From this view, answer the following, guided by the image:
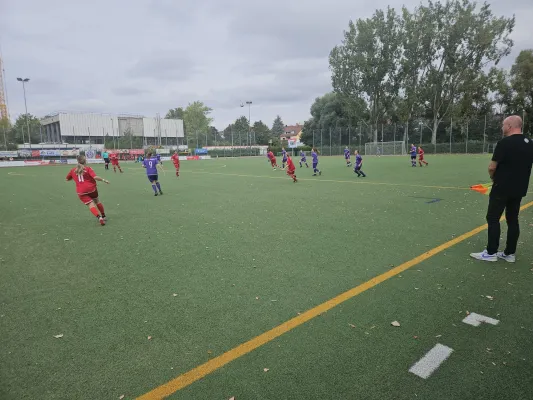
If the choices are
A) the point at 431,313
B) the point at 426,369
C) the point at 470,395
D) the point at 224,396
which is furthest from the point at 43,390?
the point at 431,313

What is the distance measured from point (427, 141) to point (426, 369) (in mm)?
50953

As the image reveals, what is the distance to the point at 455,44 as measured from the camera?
42.5 meters

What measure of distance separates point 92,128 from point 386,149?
5492 centimetres

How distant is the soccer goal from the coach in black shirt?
4552cm

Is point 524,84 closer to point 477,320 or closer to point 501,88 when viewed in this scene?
point 501,88

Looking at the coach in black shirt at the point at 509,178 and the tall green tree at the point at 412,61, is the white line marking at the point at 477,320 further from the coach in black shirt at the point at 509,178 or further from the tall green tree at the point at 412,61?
the tall green tree at the point at 412,61

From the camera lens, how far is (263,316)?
138 inches

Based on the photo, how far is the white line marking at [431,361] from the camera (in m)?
2.61

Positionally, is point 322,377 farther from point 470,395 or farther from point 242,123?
point 242,123

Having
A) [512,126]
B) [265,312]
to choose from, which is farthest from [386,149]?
[265,312]

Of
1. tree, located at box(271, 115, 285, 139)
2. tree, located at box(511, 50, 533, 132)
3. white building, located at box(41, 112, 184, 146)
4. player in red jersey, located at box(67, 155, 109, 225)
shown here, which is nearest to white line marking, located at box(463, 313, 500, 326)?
player in red jersey, located at box(67, 155, 109, 225)

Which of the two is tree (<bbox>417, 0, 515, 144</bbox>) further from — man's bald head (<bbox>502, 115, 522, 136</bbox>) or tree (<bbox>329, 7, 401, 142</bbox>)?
man's bald head (<bbox>502, 115, 522, 136</bbox>)

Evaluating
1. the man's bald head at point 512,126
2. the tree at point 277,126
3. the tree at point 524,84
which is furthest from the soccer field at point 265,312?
the tree at point 277,126

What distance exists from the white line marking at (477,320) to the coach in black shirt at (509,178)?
6.12 feet
